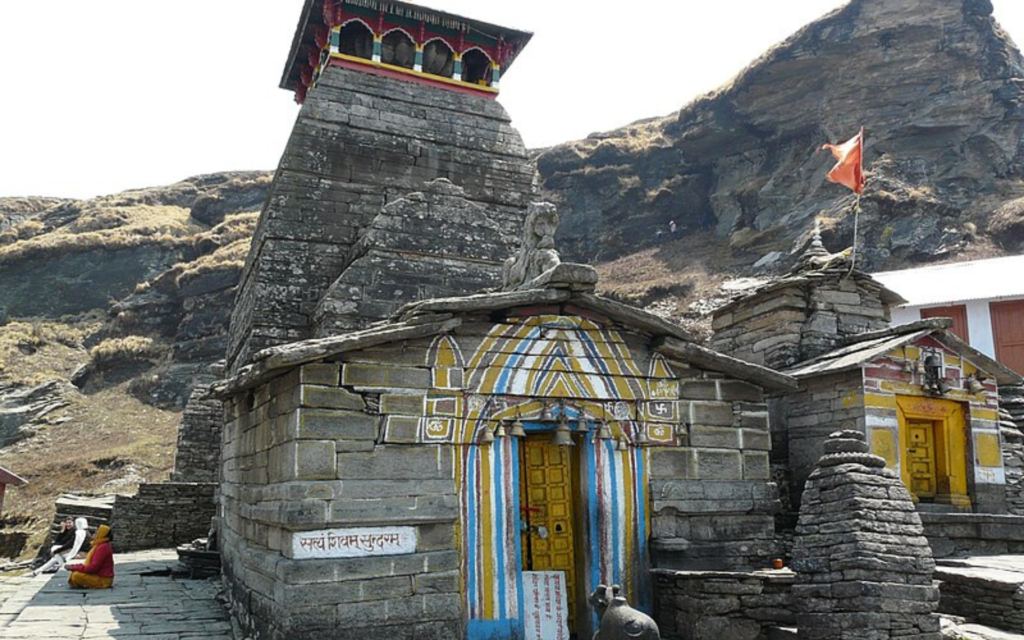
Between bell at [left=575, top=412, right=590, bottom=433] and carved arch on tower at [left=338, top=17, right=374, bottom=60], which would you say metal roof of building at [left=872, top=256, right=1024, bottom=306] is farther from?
bell at [left=575, top=412, right=590, bottom=433]

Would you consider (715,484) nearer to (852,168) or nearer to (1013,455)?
(1013,455)

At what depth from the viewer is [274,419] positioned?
859 cm

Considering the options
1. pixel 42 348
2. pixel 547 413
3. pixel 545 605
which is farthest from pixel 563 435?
pixel 42 348

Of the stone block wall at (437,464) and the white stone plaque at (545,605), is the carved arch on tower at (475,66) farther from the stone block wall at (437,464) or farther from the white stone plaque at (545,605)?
the white stone plaque at (545,605)

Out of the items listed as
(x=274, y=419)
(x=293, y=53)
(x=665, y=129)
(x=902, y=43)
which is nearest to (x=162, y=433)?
(x=293, y=53)

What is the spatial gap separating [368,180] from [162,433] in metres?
22.5

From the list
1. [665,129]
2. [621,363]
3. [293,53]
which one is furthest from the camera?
[665,129]

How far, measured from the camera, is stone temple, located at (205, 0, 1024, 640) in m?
7.60

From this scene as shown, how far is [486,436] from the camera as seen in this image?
8.60 m

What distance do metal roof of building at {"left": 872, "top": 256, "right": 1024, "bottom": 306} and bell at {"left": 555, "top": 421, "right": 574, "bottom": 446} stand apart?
54.5 feet

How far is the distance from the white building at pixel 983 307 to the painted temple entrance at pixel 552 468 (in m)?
16.8

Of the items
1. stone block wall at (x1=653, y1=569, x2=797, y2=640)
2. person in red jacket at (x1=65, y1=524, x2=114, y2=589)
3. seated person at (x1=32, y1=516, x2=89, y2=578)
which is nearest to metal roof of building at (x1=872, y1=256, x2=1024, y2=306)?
stone block wall at (x1=653, y1=569, x2=797, y2=640)

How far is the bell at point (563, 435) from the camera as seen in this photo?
348 inches

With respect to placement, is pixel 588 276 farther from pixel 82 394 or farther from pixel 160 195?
pixel 160 195
